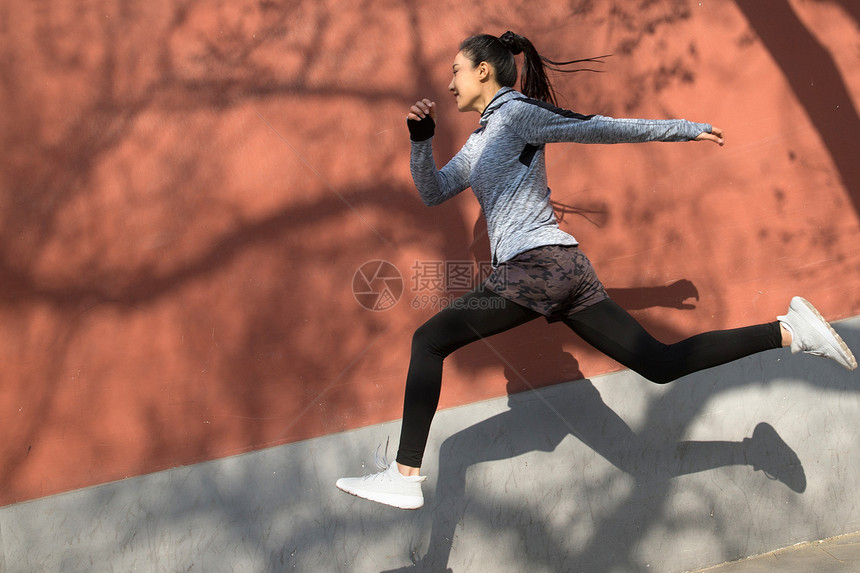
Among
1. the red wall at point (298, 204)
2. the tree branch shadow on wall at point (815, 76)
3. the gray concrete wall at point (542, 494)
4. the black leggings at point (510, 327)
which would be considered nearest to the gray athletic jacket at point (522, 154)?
the black leggings at point (510, 327)

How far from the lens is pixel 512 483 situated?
316cm

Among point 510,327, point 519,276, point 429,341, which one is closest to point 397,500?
point 429,341

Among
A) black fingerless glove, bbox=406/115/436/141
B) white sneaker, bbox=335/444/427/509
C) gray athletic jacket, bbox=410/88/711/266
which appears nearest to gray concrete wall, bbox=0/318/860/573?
white sneaker, bbox=335/444/427/509

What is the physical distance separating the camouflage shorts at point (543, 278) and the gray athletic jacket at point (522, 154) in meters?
0.03

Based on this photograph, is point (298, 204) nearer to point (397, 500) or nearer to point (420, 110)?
point (420, 110)

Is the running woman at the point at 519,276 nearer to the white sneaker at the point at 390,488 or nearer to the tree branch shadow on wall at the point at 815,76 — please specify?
the white sneaker at the point at 390,488

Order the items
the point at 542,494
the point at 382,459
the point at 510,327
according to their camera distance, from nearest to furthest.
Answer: the point at 510,327
the point at 382,459
the point at 542,494

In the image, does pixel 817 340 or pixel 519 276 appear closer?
pixel 519 276

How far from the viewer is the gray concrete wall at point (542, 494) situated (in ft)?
9.34

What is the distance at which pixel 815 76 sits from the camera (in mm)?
3455

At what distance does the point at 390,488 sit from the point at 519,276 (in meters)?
0.82

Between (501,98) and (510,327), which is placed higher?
(501,98)

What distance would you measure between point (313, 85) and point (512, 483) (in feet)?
6.38

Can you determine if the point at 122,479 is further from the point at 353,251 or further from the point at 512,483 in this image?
the point at 512,483
